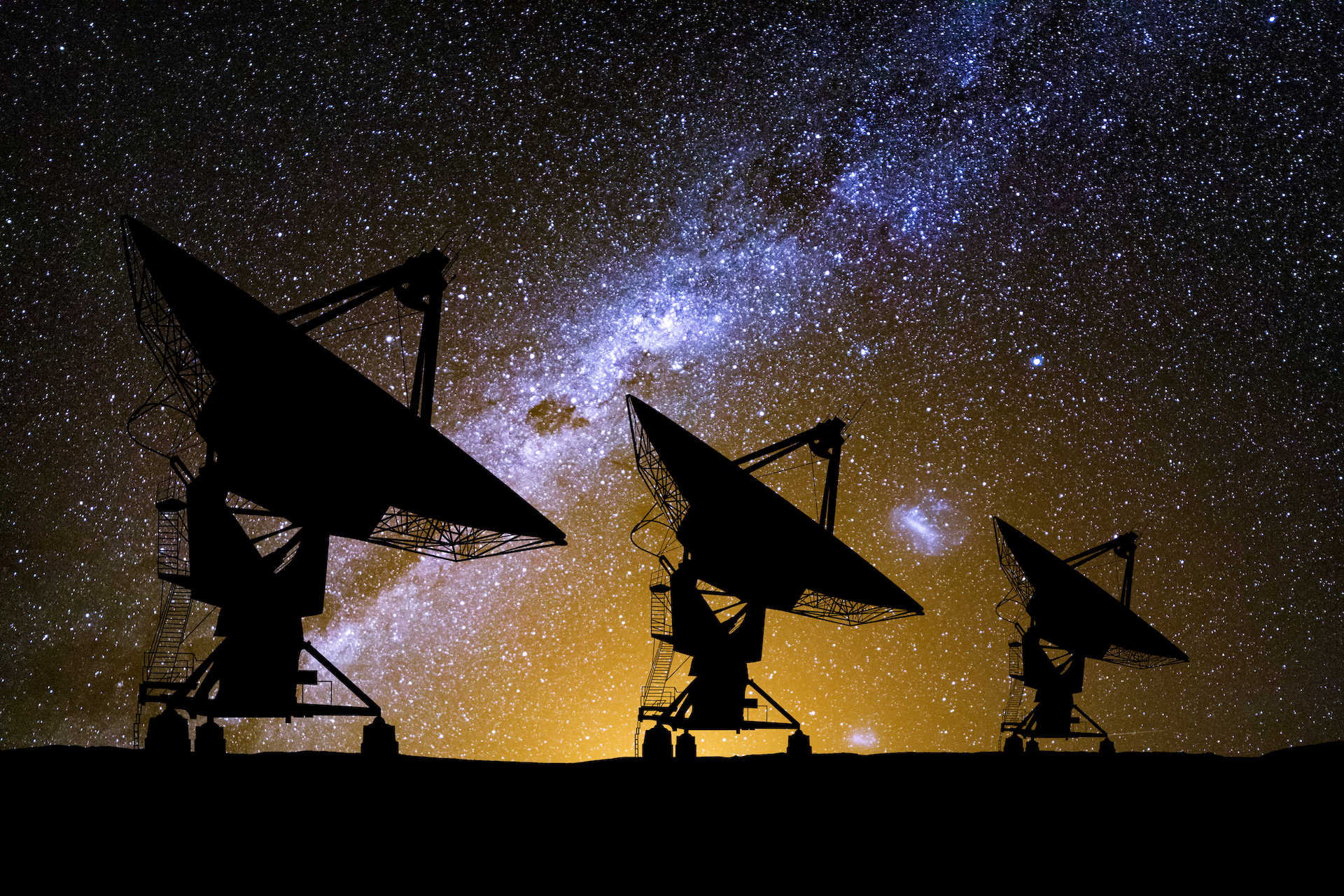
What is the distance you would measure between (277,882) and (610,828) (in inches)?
131

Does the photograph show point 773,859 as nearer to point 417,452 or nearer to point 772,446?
point 417,452

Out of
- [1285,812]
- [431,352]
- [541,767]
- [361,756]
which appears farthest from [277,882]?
[1285,812]

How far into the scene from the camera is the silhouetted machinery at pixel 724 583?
683 inches

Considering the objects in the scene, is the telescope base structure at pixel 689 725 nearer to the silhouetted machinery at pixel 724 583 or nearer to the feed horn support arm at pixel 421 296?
the silhouetted machinery at pixel 724 583

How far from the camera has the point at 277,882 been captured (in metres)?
7.65

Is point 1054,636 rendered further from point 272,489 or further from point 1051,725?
point 272,489

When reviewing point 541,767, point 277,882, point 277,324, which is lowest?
point 277,882

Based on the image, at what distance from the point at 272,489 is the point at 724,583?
866 centimetres

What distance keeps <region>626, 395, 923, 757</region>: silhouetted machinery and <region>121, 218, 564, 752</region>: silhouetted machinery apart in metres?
4.91

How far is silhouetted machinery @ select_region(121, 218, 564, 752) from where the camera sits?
38.9 ft

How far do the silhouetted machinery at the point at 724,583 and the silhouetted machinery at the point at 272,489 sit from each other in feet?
16.1

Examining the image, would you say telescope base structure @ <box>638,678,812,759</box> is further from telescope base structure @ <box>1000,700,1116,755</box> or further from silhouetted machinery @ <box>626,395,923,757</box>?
telescope base structure @ <box>1000,700,1116,755</box>

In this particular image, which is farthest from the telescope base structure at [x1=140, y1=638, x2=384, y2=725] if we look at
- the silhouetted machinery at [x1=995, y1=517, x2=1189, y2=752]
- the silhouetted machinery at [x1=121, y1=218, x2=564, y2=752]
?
the silhouetted machinery at [x1=995, y1=517, x2=1189, y2=752]

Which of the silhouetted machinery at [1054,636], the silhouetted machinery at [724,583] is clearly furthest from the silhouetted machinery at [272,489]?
the silhouetted machinery at [1054,636]
